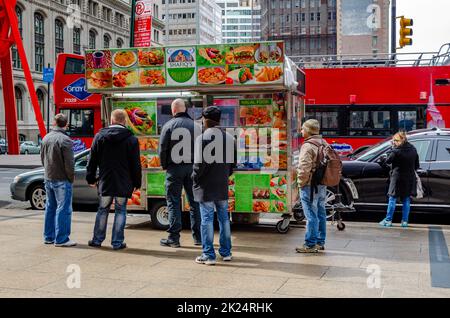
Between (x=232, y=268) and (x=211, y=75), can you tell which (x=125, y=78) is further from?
(x=232, y=268)

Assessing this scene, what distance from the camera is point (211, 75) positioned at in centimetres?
883

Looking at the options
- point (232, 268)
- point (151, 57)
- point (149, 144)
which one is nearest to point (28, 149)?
point (149, 144)

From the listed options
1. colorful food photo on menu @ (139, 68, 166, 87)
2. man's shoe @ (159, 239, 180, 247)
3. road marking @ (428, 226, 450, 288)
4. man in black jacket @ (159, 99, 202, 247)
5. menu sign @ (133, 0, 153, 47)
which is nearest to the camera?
road marking @ (428, 226, 450, 288)

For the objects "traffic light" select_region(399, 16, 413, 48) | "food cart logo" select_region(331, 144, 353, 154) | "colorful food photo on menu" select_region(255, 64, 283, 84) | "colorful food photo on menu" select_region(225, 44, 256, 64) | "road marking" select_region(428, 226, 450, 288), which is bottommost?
"road marking" select_region(428, 226, 450, 288)

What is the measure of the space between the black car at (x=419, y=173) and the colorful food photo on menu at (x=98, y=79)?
15.4ft

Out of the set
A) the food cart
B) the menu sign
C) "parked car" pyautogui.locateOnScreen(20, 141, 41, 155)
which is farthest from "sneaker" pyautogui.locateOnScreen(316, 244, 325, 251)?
"parked car" pyautogui.locateOnScreen(20, 141, 41, 155)

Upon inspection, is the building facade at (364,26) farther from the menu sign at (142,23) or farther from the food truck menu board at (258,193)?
the food truck menu board at (258,193)

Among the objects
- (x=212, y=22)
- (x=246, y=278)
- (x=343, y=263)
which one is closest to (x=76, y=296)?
(x=246, y=278)

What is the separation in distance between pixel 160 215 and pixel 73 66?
1114cm

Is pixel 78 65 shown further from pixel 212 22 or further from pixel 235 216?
pixel 212 22

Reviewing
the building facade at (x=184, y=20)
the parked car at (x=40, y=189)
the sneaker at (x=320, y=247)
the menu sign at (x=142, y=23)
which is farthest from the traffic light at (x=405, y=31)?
the building facade at (x=184, y=20)

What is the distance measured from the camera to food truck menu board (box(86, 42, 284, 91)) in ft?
28.1

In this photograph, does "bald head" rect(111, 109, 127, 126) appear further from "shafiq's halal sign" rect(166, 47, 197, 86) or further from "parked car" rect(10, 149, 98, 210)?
"parked car" rect(10, 149, 98, 210)

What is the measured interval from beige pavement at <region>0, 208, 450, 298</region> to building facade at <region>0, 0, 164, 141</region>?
2160 inches
